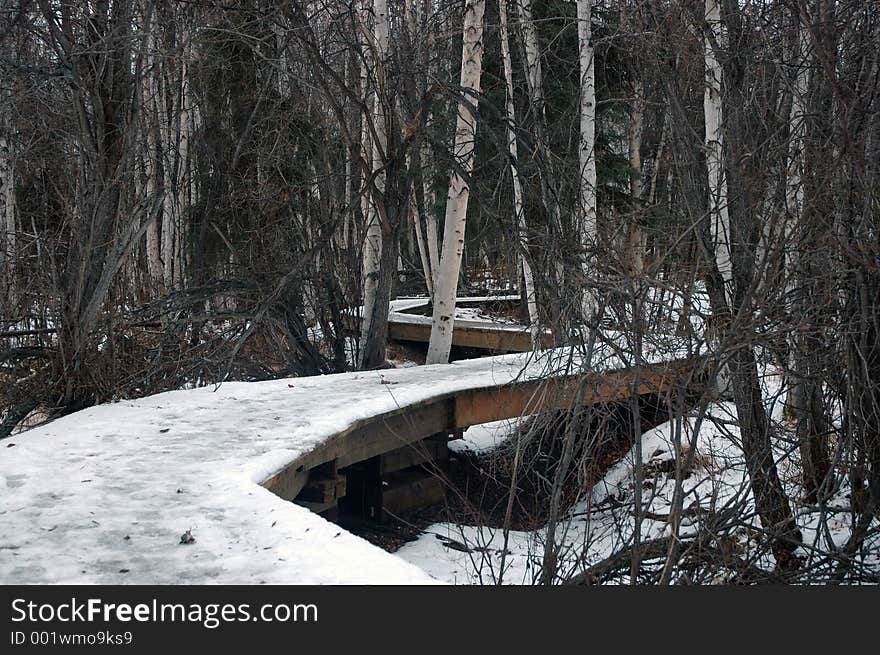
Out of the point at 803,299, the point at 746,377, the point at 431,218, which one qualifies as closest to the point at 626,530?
the point at 746,377

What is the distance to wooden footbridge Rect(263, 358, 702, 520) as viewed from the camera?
7176 millimetres

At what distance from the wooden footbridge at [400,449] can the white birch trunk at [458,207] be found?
2.35 m

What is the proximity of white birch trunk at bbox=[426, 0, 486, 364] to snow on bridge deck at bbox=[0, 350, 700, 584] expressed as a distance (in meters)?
3.99

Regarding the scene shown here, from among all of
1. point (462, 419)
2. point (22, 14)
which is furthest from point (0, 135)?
point (462, 419)

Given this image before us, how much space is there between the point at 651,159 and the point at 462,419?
50.2ft

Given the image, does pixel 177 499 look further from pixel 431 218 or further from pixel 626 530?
pixel 431 218

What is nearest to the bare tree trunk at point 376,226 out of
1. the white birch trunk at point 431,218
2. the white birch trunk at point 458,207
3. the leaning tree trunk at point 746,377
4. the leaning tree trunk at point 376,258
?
the leaning tree trunk at point 376,258

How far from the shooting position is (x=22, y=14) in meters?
7.51

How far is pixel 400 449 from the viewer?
9.49 metres

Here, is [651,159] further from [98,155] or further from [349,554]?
[349,554]

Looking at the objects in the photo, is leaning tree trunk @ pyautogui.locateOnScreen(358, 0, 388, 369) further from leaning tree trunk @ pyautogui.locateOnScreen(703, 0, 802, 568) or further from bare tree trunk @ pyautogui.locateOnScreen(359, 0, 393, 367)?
leaning tree trunk @ pyautogui.locateOnScreen(703, 0, 802, 568)

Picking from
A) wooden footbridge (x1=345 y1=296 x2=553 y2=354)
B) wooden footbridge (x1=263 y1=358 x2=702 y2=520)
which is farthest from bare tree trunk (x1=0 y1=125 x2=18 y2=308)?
wooden footbridge (x1=345 y1=296 x2=553 y2=354)

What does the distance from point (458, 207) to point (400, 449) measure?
3.76 metres

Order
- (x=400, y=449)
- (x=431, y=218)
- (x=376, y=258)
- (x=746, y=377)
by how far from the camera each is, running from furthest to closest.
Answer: (x=431, y=218)
(x=376, y=258)
(x=400, y=449)
(x=746, y=377)
